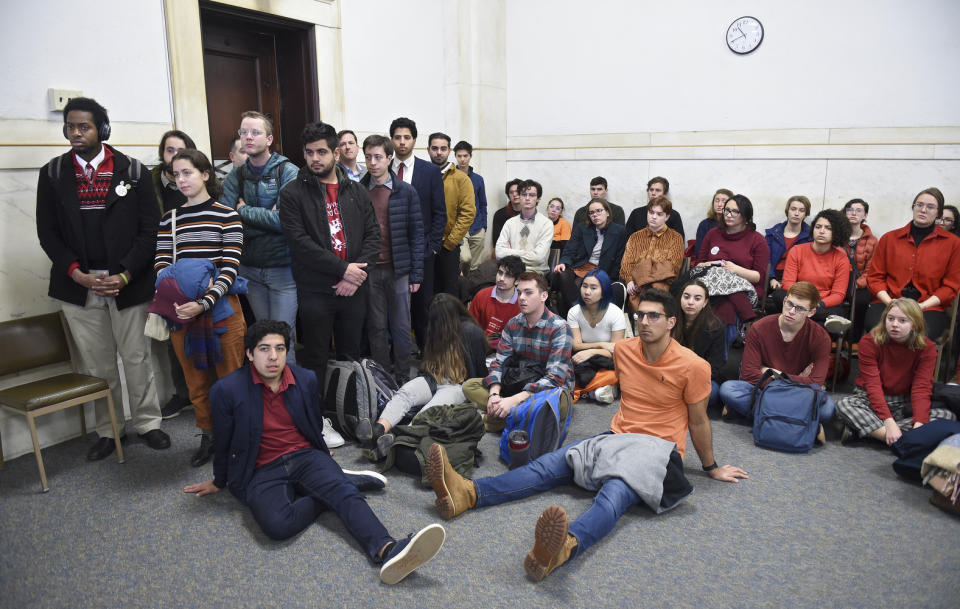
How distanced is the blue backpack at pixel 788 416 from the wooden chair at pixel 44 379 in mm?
3459

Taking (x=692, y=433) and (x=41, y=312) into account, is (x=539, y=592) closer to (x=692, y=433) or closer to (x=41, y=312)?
(x=692, y=433)

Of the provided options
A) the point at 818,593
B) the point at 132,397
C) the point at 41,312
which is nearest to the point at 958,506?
the point at 818,593

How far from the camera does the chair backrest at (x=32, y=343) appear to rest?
3.26 meters

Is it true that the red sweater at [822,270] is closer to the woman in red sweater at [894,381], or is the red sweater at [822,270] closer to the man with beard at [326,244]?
the woman in red sweater at [894,381]

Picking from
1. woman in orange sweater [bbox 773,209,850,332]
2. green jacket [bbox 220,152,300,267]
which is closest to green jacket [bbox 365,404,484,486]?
green jacket [bbox 220,152,300,267]

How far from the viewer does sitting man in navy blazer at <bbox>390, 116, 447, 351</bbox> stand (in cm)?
448

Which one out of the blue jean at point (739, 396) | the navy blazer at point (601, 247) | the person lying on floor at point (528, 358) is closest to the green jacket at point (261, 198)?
the person lying on floor at point (528, 358)

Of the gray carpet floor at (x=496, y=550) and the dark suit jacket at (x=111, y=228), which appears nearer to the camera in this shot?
the gray carpet floor at (x=496, y=550)

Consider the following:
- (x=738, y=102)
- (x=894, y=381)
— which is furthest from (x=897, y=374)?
(x=738, y=102)

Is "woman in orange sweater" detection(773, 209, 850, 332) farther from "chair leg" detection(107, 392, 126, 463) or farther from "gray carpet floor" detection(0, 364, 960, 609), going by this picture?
"chair leg" detection(107, 392, 126, 463)

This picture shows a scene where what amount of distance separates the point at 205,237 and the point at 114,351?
3.07 feet

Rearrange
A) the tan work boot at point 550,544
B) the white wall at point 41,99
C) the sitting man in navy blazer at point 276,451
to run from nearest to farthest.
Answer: the tan work boot at point 550,544
the sitting man in navy blazer at point 276,451
the white wall at point 41,99

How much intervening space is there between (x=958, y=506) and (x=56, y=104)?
4875 mm

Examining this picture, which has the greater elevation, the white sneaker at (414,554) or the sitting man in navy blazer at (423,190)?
the sitting man in navy blazer at (423,190)
